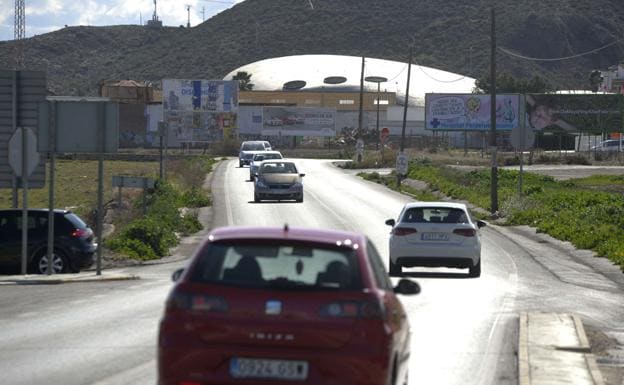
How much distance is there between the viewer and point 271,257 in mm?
9344

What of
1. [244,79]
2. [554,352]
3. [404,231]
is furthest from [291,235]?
[244,79]

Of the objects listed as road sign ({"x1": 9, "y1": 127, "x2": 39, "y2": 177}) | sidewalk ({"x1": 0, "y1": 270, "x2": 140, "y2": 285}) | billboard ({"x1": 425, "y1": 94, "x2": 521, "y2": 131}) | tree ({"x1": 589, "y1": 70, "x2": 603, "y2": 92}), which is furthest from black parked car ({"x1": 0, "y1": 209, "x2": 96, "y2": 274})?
tree ({"x1": 589, "y1": 70, "x2": 603, "y2": 92})

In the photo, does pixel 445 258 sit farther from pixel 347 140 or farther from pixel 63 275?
pixel 347 140

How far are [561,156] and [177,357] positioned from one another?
92117 mm

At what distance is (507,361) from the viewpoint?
1395cm

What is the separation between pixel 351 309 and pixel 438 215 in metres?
17.2

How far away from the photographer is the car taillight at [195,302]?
8.99 m

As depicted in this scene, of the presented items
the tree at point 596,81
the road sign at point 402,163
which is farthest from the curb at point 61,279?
the tree at point 596,81

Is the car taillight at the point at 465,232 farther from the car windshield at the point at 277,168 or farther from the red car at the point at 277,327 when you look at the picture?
the car windshield at the point at 277,168

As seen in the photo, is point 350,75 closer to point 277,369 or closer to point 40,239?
point 40,239

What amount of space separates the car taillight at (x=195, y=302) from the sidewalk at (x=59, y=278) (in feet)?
48.8

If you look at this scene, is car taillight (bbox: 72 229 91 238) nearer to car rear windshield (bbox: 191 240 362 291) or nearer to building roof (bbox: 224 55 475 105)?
car rear windshield (bbox: 191 240 362 291)

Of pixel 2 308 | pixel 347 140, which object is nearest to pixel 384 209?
pixel 2 308

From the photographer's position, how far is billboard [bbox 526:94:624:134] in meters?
105
